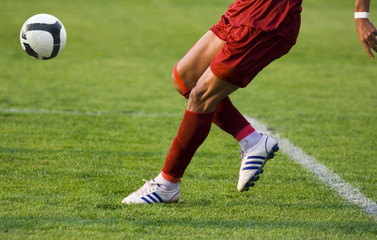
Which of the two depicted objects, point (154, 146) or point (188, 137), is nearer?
point (188, 137)

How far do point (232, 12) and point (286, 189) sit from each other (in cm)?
131

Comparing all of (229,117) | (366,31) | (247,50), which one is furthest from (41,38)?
(366,31)

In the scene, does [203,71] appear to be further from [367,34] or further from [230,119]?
[367,34]

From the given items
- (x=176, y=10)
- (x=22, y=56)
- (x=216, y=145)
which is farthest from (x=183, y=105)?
(x=176, y=10)

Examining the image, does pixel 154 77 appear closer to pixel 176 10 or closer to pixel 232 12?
pixel 232 12

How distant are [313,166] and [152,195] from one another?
1683 mm

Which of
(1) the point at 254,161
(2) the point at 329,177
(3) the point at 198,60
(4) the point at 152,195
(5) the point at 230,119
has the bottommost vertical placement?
(2) the point at 329,177

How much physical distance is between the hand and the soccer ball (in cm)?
263

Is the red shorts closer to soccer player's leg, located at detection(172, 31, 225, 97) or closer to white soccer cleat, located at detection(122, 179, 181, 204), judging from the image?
soccer player's leg, located at detection(172, 31, 225, 97)

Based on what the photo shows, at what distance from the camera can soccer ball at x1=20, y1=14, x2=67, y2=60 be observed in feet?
15.2

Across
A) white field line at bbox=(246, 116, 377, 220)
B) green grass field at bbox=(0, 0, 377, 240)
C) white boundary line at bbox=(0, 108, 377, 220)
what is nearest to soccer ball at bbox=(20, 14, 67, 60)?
green grass field at bbox=(0, 0, 377, 240)

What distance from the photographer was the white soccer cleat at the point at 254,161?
358 centimetres

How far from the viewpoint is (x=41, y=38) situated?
4.66 m

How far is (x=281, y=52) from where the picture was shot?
342 centimetres
